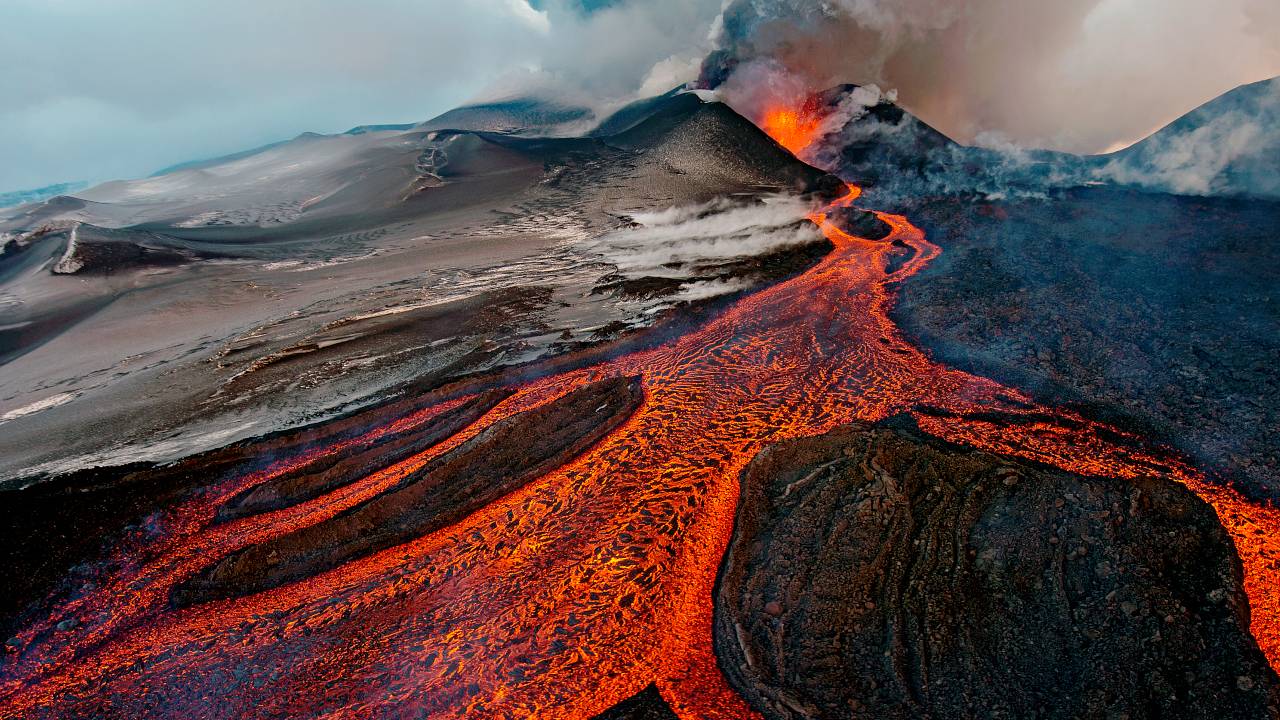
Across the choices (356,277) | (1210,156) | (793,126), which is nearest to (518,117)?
(793,126)

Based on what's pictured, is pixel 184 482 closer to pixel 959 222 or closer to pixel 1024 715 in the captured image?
pixel 1024 715

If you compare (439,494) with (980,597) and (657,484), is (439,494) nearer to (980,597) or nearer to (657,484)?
(657,484)

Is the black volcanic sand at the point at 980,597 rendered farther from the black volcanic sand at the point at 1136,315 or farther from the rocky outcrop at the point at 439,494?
the rocky outcrop at the point at 439,494

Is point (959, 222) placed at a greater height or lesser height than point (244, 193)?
lesser

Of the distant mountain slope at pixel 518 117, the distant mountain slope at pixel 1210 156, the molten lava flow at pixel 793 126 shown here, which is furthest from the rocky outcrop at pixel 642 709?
the distant mountain slope at pixel 518 117

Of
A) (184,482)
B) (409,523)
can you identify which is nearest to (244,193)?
(184,482)

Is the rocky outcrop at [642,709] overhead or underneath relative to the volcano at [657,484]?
underneath

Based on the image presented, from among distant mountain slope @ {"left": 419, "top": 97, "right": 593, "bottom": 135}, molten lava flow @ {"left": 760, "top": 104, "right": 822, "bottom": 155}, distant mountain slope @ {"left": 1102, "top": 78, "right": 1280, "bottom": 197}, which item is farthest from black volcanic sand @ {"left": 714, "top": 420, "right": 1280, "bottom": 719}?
distant mountain slope @ {"left": 419, "top": 97, "right": 593, "bottom": 135}
